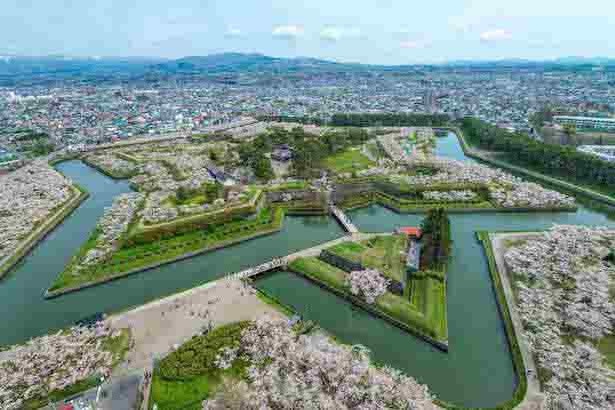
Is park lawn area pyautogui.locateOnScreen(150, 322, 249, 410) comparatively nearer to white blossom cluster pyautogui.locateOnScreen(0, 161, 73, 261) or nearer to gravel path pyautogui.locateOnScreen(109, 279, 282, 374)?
gravel path pyautogui.locateOnScreen(109, 279, 282, 374)

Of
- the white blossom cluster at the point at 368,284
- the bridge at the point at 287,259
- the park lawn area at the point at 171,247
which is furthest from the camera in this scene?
the park lawn area at the point at 171,247

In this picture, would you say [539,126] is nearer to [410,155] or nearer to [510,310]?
[410,155]

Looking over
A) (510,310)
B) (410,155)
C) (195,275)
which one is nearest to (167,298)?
(195,275)

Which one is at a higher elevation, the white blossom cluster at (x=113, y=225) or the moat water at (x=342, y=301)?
the white blossom cluster at (x=113, y=225)

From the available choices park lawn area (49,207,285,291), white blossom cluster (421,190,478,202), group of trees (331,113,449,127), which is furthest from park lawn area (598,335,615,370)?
group of trees (331,113,449,127)

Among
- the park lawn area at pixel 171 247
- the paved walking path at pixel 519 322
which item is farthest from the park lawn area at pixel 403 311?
the park lawn area at pixel 171 247

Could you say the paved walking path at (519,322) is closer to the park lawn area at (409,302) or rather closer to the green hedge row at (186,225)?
the park lawn area at (409,302)
